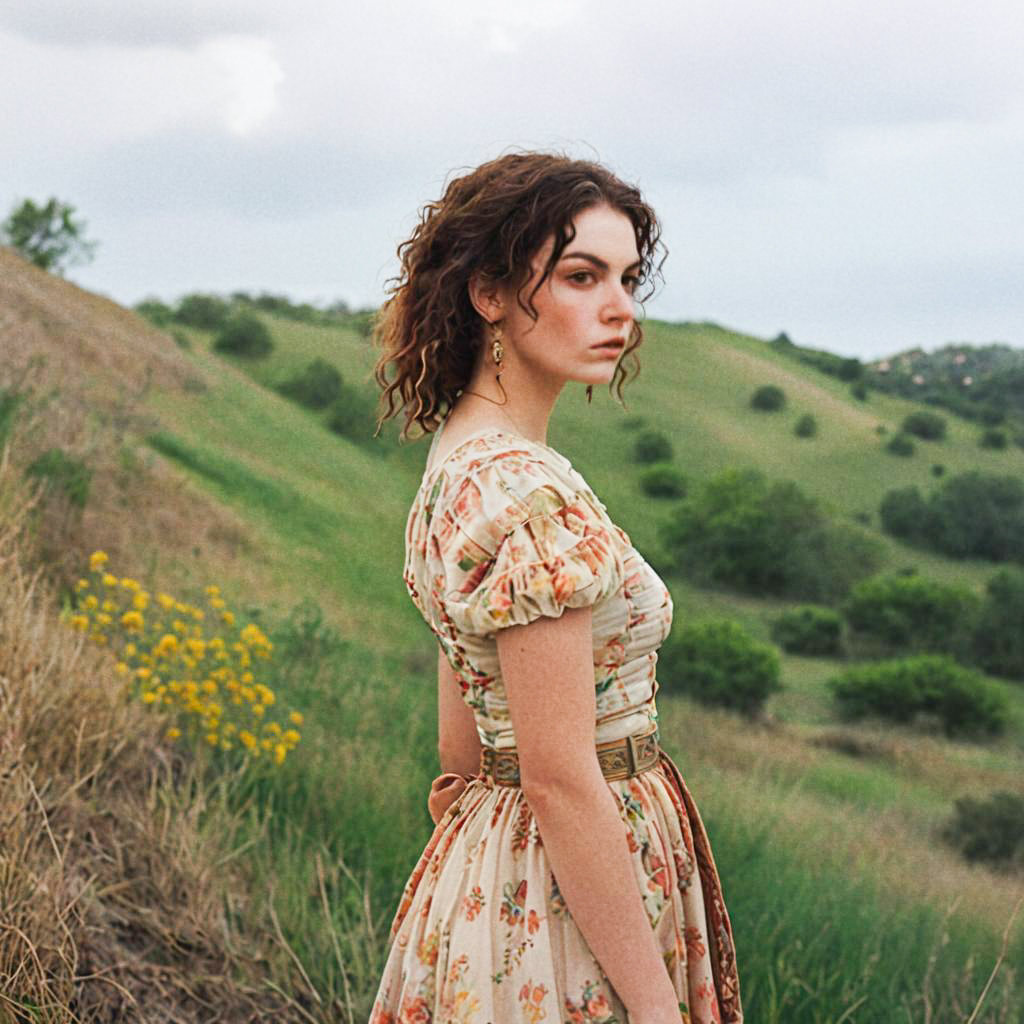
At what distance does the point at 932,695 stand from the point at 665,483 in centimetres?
1514

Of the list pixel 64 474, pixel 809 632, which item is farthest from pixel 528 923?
pixel 809 632

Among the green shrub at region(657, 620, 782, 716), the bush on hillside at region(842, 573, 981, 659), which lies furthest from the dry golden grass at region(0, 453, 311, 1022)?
the bush on hillside at region(842, 573, 981, 659)

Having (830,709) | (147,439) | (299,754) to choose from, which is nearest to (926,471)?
(830,709)

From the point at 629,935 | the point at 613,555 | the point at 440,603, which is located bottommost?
the point at 629,935

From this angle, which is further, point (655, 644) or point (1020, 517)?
point (1020, 517)

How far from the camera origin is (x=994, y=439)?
188 feet

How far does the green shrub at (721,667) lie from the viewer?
91.1 ft

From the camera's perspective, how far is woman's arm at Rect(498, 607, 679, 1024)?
1.44m

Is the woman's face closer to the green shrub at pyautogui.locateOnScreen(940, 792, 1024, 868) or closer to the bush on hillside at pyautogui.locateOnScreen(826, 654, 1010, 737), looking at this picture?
the green shrub at pyautogui.locateOnScreen(940, 792, 1024, 868)

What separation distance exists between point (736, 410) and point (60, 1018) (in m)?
53.3

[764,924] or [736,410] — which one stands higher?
[736,410]

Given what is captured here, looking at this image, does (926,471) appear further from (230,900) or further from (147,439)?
(230,900)

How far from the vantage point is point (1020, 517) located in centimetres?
4731

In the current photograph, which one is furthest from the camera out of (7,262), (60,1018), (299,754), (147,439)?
(7,262)
